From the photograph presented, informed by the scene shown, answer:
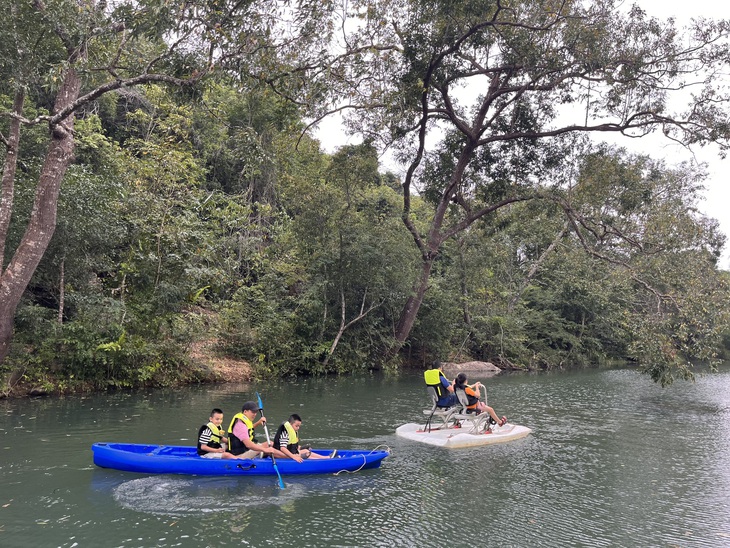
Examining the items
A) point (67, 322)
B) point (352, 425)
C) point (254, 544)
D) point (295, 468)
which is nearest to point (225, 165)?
point (67, 322)

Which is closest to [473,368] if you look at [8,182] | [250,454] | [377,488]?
[377,488]

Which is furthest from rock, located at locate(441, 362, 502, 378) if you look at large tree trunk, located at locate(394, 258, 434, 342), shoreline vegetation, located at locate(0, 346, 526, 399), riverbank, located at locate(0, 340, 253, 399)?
riverbank, located at locate(0, 340, 253, 399)

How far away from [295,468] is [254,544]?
7.17 feet

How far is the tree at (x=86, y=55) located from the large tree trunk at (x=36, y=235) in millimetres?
20

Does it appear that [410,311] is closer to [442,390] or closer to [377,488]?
[442,390]

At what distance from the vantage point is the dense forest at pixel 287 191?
11445mm

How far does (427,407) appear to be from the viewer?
15312 millimetres

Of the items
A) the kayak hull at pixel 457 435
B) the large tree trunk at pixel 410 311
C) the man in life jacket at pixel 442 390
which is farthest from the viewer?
the large tree trunk at pixel 410 311

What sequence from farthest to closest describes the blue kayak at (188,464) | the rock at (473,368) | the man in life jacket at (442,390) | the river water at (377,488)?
the rock at (473,368) → the man in life jacket at (442,390) → the blue kayak at (188,464) → the river water at (377,488)

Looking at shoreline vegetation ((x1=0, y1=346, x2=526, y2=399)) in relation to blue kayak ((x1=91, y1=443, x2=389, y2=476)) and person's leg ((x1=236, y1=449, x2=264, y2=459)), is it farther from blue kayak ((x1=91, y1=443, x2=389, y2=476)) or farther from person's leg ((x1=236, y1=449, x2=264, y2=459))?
person's leg ((x1=236, y1=449, x2=264, y2=459))

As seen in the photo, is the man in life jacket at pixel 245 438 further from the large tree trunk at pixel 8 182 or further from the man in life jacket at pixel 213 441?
the large tree trunk at pixel 8 182

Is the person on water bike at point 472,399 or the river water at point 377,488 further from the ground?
the person on water bike at point 472,399

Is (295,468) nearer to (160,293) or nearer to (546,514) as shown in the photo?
(546,514)

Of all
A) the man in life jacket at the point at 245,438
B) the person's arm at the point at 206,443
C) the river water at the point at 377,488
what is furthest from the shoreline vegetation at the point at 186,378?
the man in life jacket at the point at 245,438
